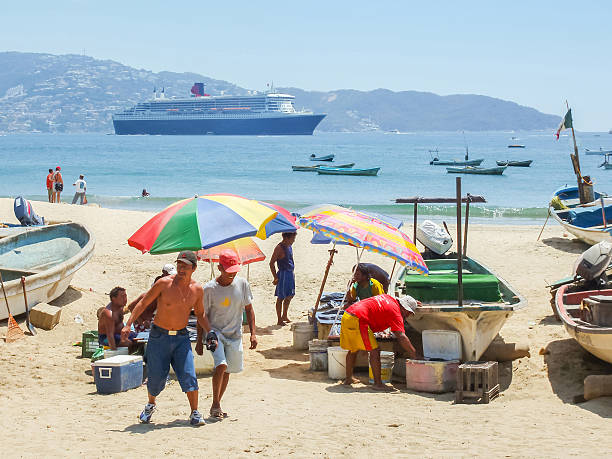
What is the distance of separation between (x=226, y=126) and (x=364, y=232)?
Result: 139395 mm

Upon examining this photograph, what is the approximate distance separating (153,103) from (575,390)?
144 m

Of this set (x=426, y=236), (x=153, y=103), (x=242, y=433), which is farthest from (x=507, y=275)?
(x=153, y=103)

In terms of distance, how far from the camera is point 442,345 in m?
8.02

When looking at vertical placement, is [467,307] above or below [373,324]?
above

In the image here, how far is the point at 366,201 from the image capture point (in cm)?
3997

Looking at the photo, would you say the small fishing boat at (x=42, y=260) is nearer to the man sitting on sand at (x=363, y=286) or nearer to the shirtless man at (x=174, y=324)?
the man sitting on sand at (x=363, y=286)

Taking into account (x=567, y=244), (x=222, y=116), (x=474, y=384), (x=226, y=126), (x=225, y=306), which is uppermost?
(x=222, y=116)

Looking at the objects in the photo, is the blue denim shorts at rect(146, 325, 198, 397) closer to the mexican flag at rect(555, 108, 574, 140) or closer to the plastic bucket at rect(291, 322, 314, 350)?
the plastic bucket at rect(291, 322, 314, 350)

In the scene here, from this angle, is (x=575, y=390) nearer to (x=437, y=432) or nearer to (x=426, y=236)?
(x=437, y=432)

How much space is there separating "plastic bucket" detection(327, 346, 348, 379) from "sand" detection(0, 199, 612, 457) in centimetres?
13

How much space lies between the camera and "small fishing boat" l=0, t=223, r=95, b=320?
10312 millimetres

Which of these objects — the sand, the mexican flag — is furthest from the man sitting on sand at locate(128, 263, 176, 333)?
the mexican flag

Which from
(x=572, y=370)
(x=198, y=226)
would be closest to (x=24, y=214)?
(x=198, y=226)

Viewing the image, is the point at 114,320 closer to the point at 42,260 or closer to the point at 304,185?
the point at 42,260
